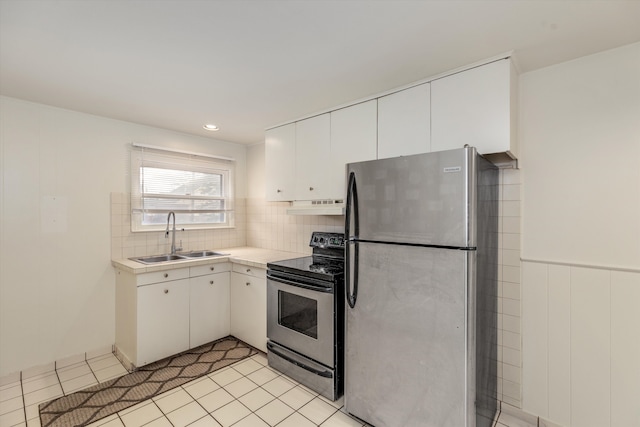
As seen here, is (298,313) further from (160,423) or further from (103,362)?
(103,362)

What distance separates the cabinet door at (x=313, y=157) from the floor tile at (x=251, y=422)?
1746mm

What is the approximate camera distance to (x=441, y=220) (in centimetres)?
155

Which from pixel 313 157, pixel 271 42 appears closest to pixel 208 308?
pixel 313 157

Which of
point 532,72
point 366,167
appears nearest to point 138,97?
point 366,167

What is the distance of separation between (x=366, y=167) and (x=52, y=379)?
3.05 metres

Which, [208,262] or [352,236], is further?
[208,262]

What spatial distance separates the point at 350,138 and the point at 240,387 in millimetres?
2196

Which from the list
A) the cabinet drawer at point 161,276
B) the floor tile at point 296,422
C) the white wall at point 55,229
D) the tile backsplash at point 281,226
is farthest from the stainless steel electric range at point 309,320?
the white wall at point 55,229

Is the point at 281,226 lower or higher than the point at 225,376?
higher

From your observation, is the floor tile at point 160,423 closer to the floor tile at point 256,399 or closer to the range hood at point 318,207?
the floor tile at point 256,399

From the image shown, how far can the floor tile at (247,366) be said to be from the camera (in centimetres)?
255

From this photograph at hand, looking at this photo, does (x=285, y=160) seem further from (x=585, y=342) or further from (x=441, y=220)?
(x=585, y=342)

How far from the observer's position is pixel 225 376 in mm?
2475

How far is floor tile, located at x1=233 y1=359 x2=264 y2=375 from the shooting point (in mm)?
2553
